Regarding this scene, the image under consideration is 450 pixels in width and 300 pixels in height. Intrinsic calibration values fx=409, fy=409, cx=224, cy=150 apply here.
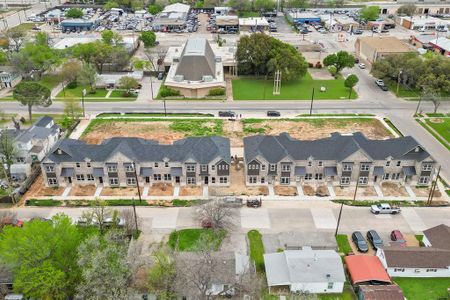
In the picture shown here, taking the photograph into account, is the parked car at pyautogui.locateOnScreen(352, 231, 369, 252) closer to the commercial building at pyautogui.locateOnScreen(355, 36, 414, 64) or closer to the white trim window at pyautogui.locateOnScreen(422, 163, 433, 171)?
the white trim window at pyautogui.locateOnScreen(422, 163, 433, 171)

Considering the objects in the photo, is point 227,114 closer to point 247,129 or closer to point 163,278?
point 247,129

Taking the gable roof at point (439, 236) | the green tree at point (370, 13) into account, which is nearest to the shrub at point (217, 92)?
the gable roof at point (439, 236)

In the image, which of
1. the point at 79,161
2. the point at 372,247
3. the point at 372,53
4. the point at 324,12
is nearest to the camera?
the point at 372,247

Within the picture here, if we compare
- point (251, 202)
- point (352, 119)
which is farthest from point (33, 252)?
point (352, 119)

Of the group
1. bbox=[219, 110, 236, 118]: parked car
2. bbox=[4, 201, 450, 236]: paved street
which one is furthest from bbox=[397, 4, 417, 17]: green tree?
bbox=[4, 201, 450, 236]: paved street

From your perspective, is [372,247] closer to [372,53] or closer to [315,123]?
[315,123]
